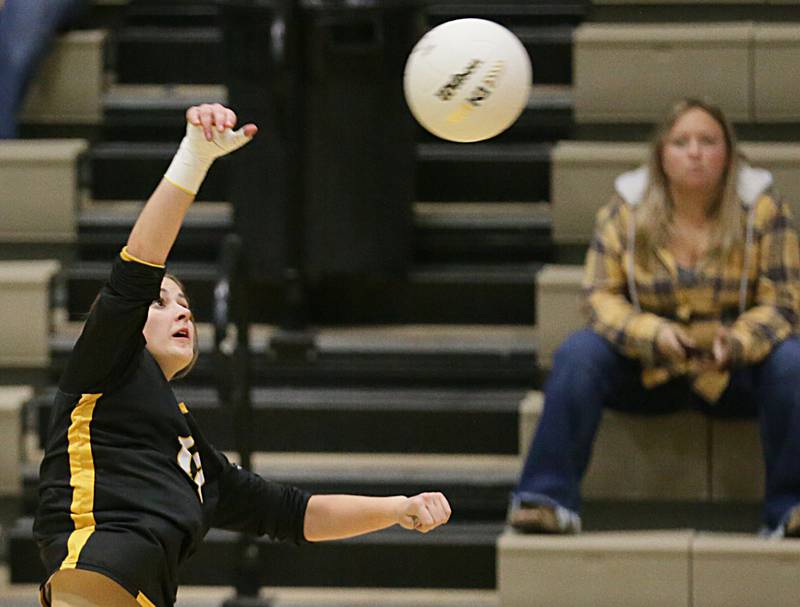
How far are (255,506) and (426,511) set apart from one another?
1.33 ft

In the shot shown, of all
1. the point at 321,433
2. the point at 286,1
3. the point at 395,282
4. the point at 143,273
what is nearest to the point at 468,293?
the point at 395,282

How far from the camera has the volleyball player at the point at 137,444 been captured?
293 centimetres

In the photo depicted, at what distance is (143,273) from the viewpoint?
292 cm

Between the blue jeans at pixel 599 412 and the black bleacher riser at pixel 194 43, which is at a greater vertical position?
the black bleacher riser at pixel 194 43

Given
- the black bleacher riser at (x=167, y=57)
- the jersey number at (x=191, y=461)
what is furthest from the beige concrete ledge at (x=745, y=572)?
the black bleacher riser at (x=167, y=57)

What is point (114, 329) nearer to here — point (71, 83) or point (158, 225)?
point (158, 225)

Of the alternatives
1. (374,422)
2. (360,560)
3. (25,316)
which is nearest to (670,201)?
(374,422)

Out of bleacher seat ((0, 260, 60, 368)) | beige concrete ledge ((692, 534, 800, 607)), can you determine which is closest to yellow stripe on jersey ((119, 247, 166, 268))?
beige concrete ledge ((692, 534, 800, 607))

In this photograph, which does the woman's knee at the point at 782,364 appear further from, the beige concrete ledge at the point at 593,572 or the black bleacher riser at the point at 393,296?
the black bleacher riser at the point at 393,296

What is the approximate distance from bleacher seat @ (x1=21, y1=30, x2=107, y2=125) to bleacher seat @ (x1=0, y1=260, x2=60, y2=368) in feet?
2.56

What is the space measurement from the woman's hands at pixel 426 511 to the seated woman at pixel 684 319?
1.62 m

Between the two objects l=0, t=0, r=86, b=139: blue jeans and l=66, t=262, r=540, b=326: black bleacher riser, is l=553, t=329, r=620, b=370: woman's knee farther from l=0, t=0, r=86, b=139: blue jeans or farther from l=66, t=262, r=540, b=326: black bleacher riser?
l=0, t=0, r=86, b=139: blue jeans

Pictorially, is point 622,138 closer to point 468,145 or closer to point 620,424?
point 468,145

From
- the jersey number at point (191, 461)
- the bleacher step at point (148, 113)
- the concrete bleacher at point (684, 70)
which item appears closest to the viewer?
the jersey number at point (191, 461)
